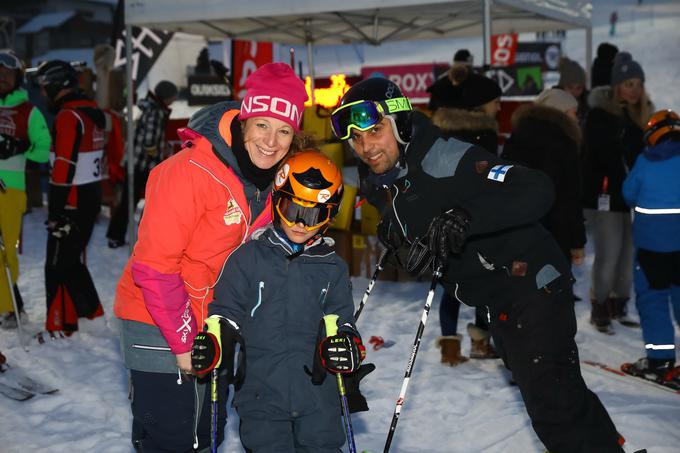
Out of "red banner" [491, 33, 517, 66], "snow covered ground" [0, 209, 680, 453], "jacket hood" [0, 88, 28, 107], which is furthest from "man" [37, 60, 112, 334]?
"red banner" [491, 33, 517, 66]

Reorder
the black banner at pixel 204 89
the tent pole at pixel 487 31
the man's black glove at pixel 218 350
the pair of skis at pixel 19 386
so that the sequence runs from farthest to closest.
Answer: the black banner at pixel 204 89 < the tent pole at pixel 487 31 < the pair of skis at pixel 19 386 < the man's black glove at pixel 218 350

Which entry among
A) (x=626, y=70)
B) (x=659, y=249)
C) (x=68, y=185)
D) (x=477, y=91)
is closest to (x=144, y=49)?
(x=68, y=185)

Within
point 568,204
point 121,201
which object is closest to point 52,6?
point 121,201

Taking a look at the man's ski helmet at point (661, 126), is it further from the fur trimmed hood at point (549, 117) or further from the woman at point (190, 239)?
the woman at point (190, 239)

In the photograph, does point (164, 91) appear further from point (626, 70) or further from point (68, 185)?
point (626, 70)

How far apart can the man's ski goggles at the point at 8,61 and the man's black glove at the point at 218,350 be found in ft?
15.8

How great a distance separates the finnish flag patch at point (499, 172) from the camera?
10.9 feet

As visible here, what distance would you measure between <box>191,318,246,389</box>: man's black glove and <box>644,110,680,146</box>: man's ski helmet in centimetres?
416

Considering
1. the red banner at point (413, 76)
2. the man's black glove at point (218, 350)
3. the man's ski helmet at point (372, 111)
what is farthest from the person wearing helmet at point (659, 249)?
the red banner at point (413, 76)

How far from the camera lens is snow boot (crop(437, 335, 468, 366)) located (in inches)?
248

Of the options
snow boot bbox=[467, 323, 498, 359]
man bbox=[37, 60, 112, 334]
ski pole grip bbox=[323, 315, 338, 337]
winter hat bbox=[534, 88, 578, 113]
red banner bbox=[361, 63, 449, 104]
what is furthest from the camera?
red banner bbox=[361, 63, 449, 104]

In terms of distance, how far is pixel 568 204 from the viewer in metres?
6.02

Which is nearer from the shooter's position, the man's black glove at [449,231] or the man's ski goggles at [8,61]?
the man's black glove at [449,231]

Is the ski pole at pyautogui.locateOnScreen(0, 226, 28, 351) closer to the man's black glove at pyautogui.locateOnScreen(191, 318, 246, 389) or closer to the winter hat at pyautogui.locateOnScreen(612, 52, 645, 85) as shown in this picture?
the man's black glove at pyautogui.locateOnScreen(191, 318, 246, 389)
